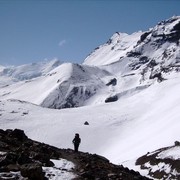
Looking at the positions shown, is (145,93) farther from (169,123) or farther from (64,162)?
(64,162)

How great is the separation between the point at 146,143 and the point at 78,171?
32.3 m

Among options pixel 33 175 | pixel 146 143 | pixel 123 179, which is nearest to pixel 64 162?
pixel 123 179

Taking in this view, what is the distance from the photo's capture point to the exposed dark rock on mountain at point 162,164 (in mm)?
32319

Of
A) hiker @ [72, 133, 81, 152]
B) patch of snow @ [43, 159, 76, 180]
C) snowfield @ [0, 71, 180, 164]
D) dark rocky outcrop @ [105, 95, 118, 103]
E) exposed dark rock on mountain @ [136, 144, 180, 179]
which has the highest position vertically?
dark rocky outcrop @ [105, 95, 118, 103]

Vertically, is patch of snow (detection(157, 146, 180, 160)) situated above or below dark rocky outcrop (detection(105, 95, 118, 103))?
below

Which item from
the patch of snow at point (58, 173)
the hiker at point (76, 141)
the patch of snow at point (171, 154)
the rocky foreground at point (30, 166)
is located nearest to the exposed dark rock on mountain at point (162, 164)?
the patch of snow at point (171, 154)

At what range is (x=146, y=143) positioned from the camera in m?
51.7

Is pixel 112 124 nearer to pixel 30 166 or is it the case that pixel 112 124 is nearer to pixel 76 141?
pixel 76 141

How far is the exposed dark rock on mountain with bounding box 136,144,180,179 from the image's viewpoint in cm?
3232

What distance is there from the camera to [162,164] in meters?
35.2

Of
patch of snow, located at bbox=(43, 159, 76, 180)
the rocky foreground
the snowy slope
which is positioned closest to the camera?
the rocky foreground

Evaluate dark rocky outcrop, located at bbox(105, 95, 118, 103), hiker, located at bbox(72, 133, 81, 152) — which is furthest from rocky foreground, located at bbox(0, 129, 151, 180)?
dark rocky outcrop, located at bbox(105, 95, 118, 103)

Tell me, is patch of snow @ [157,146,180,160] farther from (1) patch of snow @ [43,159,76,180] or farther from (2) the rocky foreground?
(1) patch of snow @ [43,159,76,180]

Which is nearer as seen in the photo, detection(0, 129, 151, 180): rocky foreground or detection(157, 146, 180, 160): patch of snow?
detection(0, 129, 151, 180): rocky foreground
